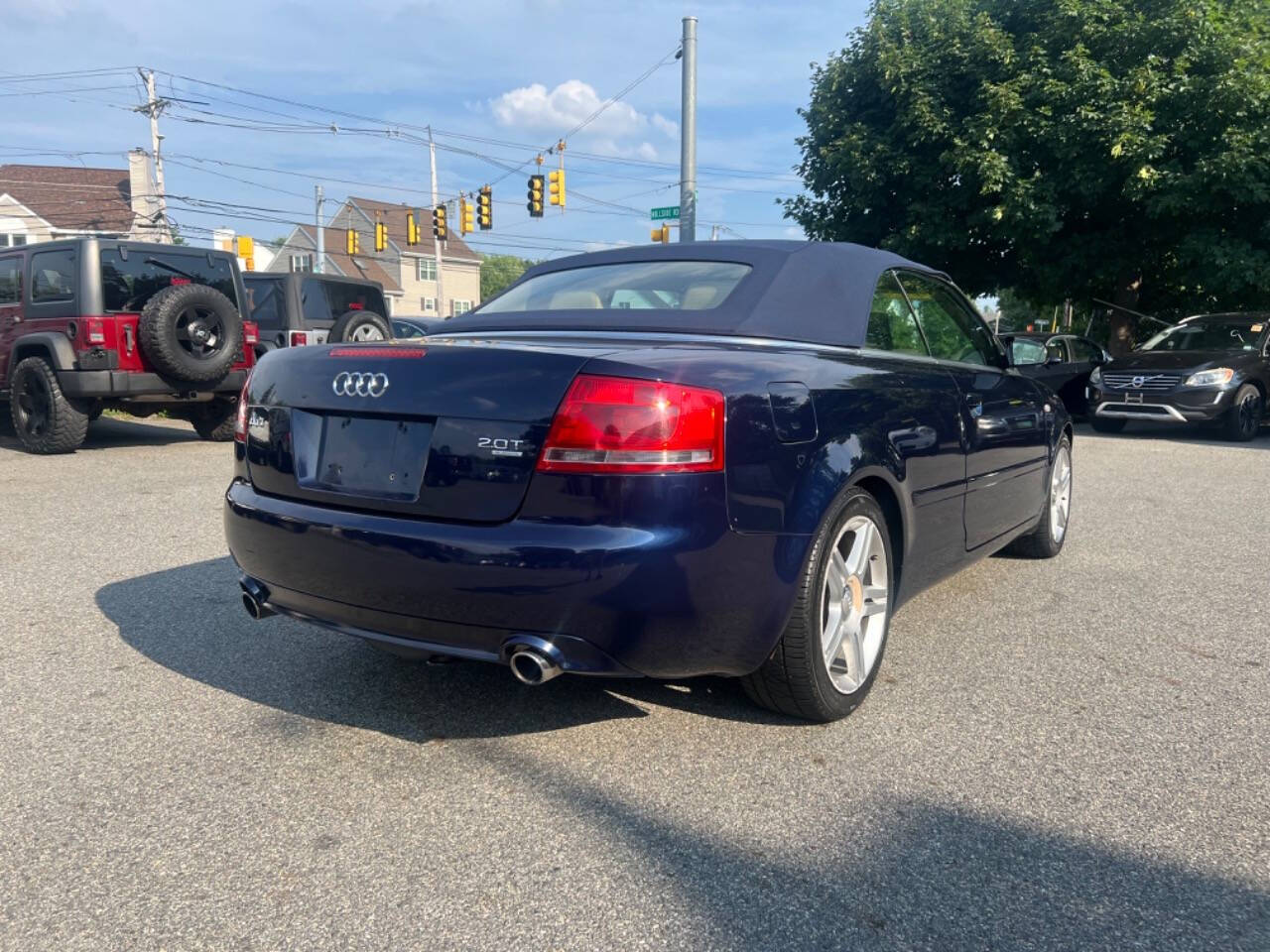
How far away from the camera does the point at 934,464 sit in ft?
11.9

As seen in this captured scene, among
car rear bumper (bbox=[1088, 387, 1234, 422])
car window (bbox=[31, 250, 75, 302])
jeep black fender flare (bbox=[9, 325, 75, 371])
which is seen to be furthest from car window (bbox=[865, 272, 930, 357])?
car rear bumper (bbox=[1088, 387, 1234, 422])

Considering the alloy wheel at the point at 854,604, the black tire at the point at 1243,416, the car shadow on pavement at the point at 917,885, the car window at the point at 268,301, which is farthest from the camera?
the car window at the point at 268,301

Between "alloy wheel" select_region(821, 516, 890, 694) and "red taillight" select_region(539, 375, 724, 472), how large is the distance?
0.64 meters

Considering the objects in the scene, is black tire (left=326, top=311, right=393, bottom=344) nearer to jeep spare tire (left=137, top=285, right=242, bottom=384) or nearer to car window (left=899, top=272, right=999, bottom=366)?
jeep spare tire (left=137, top=285, right=242, bottom=384)

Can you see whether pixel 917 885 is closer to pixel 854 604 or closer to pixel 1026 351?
pixel 854 604

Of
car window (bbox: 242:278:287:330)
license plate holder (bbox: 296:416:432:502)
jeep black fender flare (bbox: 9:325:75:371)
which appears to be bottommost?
license plate holder (bbox: 296:416:432:502)

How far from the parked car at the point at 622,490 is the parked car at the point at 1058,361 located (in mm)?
1500

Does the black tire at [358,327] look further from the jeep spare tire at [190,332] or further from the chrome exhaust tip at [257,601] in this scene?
the chrome exhaust tip at [257,601]

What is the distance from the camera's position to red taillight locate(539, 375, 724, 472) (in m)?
2.54

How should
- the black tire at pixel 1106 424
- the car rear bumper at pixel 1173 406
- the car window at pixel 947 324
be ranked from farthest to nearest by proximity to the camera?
1. the black tire at pixel 1106 424
2. the car rear bumper at pixel 1173 406
3. the car window at pixel 947 324

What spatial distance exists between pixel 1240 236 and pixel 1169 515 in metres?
11.6

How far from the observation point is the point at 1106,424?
1386 centimetres

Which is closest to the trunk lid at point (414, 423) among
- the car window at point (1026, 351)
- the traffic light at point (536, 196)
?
the car window at point (1026, 351)

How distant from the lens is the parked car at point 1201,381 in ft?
40.6
